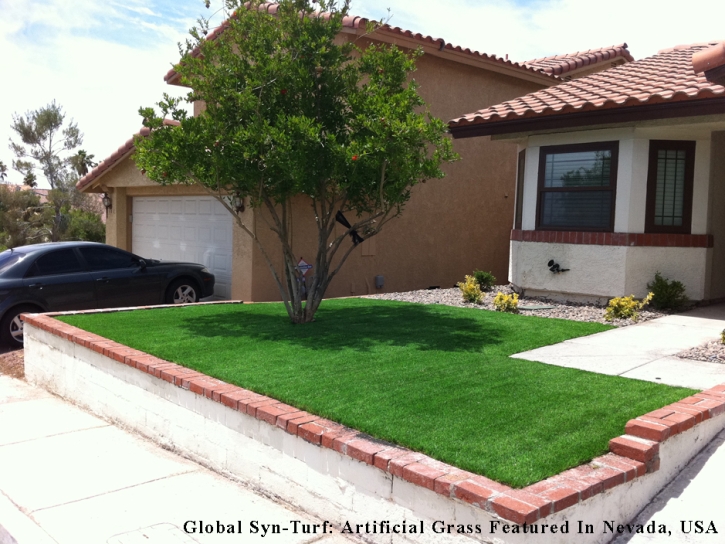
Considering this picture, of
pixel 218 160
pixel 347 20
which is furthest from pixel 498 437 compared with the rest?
pixel 347 20

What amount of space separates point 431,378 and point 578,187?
19.2 feet

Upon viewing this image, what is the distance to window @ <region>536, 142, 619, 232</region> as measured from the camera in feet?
33.4

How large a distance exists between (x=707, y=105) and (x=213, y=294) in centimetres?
939

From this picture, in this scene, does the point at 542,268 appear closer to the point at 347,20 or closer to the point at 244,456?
the point at 347,20

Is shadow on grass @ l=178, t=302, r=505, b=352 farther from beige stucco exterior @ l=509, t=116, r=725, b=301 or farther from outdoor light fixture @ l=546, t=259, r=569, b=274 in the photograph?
beige stucco exterior @ l=509, t=116, r=725, b=301

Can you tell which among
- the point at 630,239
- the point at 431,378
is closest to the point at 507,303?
the point at 630,239

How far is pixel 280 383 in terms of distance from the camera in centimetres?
578

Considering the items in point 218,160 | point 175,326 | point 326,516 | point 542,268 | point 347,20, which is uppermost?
point 347,20

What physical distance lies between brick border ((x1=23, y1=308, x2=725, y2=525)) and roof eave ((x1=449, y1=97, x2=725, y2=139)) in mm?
→ 4705

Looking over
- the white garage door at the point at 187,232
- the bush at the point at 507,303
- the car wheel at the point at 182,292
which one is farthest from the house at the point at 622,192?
the car wheel at the point at 182,292

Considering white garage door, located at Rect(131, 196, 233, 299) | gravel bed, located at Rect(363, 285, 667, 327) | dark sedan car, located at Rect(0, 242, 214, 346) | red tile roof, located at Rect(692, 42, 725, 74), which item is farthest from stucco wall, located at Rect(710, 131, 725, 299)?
dark sedan car, located at Rect(0, 242, 214, 346)

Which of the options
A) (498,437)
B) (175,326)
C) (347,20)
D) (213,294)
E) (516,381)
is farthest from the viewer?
(213,294)

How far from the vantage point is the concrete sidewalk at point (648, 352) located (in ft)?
19.8

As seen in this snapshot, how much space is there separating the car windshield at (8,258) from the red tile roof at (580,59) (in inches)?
487
